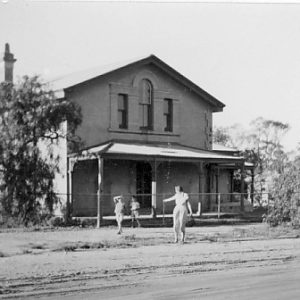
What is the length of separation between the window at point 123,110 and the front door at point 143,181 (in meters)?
2.03

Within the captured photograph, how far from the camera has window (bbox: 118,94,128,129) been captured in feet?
82.6

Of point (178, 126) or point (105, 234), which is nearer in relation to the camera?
point (105, 234)

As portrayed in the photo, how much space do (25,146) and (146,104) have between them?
792 centimetres

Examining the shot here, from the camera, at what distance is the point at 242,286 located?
946cm

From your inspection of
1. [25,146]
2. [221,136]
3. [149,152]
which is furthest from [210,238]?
[221,136]

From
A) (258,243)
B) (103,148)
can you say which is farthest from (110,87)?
(258,243)

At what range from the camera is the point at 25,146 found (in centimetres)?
1959

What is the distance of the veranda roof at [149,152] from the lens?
21.8 meters

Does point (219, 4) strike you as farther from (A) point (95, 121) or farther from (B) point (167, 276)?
(A) point (95, 121)

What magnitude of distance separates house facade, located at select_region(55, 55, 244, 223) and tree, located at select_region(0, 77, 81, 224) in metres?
2.11

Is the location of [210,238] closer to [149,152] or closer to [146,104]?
[149,152]

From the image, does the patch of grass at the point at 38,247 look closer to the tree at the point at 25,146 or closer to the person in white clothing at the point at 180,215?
the person in white clothing at the point at 180,215

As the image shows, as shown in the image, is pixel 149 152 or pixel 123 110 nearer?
pixel 149 152

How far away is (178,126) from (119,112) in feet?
11.2
